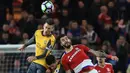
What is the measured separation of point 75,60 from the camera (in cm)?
1362

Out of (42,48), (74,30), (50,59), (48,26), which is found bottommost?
(74,30)

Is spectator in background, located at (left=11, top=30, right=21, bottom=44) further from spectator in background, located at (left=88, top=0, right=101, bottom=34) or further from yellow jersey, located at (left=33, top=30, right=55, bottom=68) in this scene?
yellow jersey, located at (left=33, top=30, right=55, bottom=68)

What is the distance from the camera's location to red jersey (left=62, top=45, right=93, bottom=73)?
13.6 metres

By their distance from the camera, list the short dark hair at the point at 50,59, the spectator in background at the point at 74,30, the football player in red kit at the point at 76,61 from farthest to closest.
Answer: the spectator in background at the point at 74,30
the short dark hair at the point at 50,59
the football player in red kit at the point at 76,61

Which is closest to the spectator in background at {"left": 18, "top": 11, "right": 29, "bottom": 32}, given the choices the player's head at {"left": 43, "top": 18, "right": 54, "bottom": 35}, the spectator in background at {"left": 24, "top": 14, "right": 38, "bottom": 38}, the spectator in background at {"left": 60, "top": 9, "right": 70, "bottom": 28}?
the spectator in background at {"left": 24, "top": 14, "right": 38, "bottom": 38}

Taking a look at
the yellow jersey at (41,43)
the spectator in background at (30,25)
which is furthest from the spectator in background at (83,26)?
the yellow jersey at (41,43)

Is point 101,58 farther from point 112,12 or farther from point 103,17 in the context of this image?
point 112,12

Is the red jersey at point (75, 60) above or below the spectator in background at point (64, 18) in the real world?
above

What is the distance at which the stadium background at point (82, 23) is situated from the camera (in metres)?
18.0

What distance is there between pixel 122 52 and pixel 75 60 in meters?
4.58

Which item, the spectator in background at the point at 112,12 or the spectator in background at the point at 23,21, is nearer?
the spectator in background at the point at 23,21

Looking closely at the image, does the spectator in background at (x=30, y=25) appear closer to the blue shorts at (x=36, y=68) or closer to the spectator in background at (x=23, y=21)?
the spectator in background at (x=23, y=21)

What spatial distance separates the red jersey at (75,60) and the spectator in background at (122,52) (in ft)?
13.6

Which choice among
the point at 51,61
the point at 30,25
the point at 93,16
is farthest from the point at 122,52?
the point at 51,61
